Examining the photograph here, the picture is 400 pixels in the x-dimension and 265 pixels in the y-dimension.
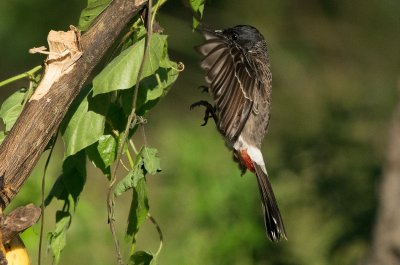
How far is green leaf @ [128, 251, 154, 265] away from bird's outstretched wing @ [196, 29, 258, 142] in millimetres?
992

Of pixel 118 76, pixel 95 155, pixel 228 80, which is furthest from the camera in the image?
pixel 228 80

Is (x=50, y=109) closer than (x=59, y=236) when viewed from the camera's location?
Yes

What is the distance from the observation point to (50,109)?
2658 mm

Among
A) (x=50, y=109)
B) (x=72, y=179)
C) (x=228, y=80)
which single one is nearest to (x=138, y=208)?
(x=72, y=179)

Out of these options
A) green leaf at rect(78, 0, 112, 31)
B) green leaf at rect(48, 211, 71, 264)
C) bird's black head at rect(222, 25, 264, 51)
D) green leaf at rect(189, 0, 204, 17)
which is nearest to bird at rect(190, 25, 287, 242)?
bird's black head at rect(222, 25, 264, 51)

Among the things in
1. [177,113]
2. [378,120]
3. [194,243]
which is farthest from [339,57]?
[194,243]

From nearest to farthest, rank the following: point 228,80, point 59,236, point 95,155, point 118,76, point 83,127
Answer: point 118,76 → point 83,127 → point 95,155 → point 59,236 → point 228,80

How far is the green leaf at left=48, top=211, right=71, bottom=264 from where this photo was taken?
2.90 meters

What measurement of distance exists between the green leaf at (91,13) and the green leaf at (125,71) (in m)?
0.22

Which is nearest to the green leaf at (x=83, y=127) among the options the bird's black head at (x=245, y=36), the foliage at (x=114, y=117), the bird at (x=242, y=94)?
the foliage at (x=114, y=117)

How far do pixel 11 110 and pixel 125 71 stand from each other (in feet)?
1.41

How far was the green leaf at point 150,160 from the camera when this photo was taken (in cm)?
269

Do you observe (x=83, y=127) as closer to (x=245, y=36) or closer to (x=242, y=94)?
(x=242, y=94)

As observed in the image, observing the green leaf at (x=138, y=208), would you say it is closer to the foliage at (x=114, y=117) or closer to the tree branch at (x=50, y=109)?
the foliage at (x=114, y=117)
